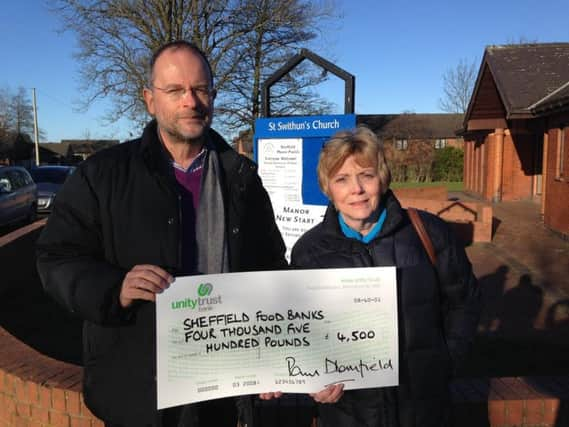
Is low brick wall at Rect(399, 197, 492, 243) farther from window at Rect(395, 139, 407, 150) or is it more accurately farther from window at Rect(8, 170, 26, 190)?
window at Rect(395, 139, 407, 150)

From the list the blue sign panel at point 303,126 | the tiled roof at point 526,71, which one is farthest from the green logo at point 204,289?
the tiled roof at point 526,71

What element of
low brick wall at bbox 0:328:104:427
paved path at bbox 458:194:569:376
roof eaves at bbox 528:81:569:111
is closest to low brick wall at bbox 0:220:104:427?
low brick wall at bbox 0:328:104:427

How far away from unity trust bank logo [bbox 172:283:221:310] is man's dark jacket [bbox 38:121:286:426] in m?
0.13

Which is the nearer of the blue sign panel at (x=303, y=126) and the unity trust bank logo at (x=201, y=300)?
the unity trust bank logo at (x=201, y=300)

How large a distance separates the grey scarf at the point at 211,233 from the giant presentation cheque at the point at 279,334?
0.50 feet

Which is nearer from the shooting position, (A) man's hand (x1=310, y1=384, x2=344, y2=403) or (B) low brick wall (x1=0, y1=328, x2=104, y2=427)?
(A) man's hand (x1=310, y1=384, x2=344, y2=403)

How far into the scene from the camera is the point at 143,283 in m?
1.70

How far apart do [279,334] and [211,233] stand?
1.54 feet

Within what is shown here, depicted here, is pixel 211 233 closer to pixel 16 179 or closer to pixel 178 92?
pixel 178 92

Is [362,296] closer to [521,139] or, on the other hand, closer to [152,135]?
[152,135]

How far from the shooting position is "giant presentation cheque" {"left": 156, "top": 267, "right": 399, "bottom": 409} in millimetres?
1814

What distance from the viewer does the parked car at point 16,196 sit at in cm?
1316

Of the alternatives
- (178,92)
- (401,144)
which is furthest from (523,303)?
(401,144)

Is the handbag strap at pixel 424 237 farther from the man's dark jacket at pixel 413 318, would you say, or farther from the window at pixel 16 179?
the window at pixel 16 179
